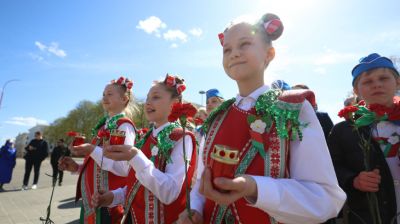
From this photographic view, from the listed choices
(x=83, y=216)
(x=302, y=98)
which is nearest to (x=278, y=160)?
(x=302, y=98)

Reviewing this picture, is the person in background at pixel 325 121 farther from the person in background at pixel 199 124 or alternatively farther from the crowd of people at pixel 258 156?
the person in background at pixel 199 124

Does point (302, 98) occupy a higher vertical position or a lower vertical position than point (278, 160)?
higher

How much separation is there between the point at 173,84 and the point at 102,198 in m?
1.31

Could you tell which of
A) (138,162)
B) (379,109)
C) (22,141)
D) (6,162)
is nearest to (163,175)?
(138,162)

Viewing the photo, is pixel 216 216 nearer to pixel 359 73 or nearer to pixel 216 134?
pixel 216 134

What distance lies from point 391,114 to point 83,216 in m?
3.27

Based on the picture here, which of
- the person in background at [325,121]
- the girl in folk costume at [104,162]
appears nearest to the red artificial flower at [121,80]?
the girl in folk costume at [104,162]

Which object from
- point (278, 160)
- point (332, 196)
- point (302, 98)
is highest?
point (302, 98)

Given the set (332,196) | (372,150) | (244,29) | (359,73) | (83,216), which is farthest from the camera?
(83,216)

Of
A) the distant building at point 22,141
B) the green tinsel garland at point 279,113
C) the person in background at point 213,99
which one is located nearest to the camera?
the green tinsel garland at point 279,113

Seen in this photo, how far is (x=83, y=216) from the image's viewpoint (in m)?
3.41

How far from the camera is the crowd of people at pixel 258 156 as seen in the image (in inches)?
50.9

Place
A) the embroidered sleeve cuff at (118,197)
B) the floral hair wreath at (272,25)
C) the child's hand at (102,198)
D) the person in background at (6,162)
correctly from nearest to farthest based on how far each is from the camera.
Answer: the floral hair wreath at (272,25)
the child's hand at (102,198)
the embroidered sleeve cuff at (118,197)
the person in background at (6,162)

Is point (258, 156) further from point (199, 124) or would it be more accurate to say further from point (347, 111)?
point (199, 124)
